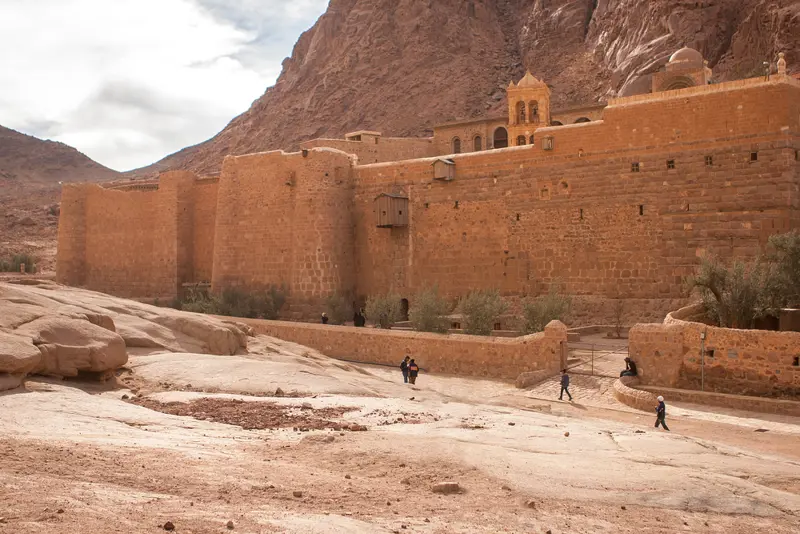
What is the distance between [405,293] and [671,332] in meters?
11.2

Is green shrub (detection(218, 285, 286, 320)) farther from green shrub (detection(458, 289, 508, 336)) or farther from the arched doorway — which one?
the arched doorway

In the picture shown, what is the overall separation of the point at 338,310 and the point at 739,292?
1206 cm

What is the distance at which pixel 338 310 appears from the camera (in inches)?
943

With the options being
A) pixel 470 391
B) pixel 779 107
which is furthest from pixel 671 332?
pixel 779 107

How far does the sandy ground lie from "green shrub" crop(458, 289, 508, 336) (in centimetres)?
945

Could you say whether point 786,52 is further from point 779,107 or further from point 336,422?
point 336,422

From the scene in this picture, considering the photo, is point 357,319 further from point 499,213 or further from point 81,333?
point 81,333

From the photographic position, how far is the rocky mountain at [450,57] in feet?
133

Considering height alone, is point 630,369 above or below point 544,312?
below

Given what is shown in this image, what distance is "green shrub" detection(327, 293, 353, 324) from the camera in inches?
940

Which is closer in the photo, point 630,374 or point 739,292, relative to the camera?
point 630,374

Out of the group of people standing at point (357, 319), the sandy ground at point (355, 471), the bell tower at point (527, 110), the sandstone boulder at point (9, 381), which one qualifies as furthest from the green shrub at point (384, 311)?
the bell tower at point (527, 110)

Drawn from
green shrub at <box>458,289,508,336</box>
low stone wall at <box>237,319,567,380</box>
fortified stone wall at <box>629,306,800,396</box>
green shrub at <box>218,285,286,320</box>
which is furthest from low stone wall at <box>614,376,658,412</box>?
green shrub at <box>218,285,286,320</box>

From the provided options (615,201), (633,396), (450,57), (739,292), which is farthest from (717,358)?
A: (450,57)
